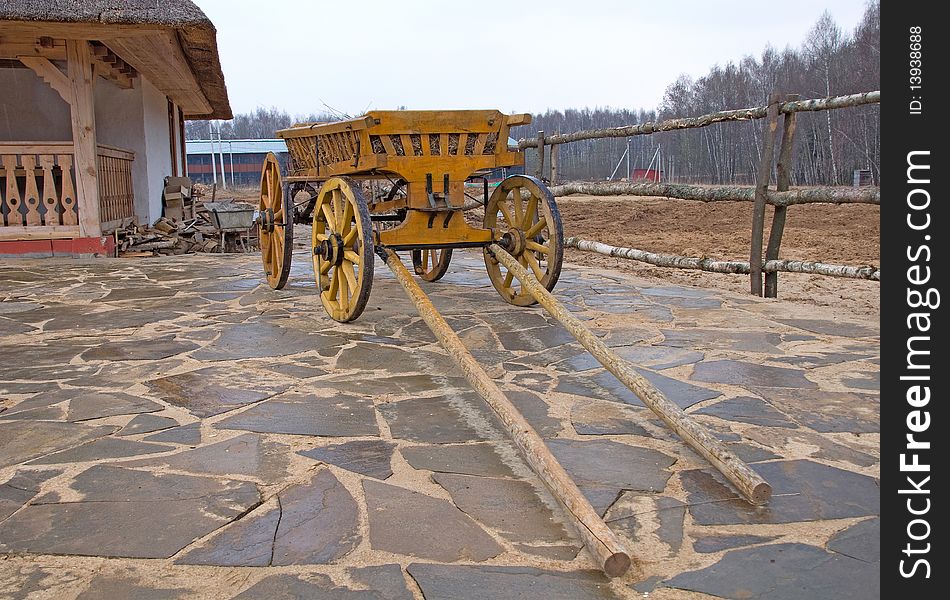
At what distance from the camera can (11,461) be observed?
2.84m

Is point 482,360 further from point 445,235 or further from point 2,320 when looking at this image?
point 2,320

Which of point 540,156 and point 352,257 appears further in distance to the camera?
point 540,156

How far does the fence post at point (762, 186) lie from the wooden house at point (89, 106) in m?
5.48

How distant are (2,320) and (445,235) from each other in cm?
304

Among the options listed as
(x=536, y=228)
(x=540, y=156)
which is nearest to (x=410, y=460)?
(x=536, y=228)

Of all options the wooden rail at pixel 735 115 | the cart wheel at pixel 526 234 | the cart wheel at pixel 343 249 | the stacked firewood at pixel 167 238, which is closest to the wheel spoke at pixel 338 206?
the cart wheel at pixel 343 249

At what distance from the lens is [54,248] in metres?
9.12

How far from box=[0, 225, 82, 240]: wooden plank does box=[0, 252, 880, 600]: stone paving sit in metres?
4.22

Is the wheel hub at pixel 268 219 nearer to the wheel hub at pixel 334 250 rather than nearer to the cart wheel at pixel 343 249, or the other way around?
the cart wheel at pixel 343 249

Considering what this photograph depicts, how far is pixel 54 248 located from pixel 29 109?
4867mm

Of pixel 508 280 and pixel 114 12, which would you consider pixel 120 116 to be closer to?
pixel 114 12

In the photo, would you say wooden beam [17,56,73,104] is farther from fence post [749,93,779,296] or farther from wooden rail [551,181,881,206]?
fence post [749,93,779,296]

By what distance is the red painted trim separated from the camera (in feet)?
29.7

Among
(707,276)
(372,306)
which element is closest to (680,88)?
(707,276)
